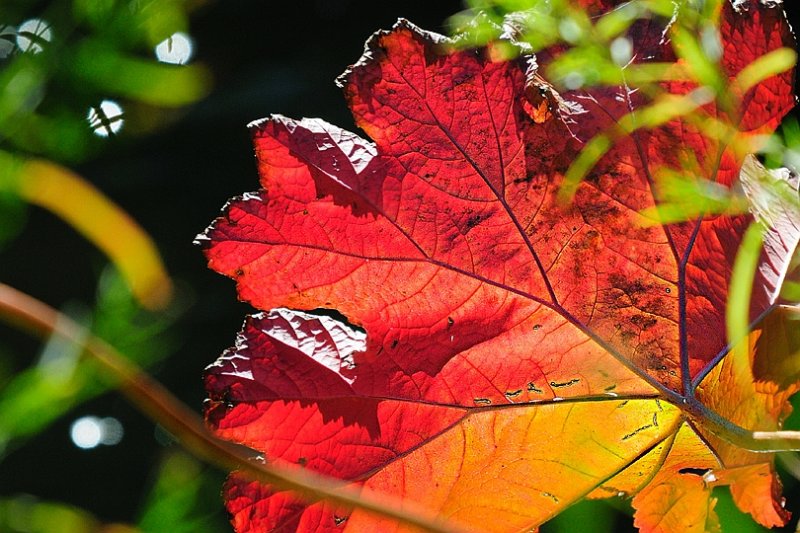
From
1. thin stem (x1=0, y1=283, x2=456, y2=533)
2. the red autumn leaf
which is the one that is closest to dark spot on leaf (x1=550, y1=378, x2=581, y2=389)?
the red autumn leaf

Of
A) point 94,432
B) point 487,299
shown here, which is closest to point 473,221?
point 487,299

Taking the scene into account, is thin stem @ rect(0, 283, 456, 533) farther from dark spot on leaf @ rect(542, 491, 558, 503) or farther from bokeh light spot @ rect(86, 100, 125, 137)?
bokeh light spot @ rect(86, 100, 125, 137)

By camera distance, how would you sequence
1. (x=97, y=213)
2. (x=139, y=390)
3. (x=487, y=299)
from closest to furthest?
(x=139, y=390)
(x=487, y=299)
(x=97, y=213)

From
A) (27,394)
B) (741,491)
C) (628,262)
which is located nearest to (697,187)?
(628,262)

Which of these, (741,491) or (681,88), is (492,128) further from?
(741,491)

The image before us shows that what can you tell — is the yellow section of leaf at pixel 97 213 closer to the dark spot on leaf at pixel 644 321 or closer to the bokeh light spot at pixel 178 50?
the bokeh light spot at pixel 178 50

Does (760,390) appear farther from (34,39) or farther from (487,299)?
(34,39)

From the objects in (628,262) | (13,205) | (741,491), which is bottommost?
(741,491)

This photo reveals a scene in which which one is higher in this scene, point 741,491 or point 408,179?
point 408,179
